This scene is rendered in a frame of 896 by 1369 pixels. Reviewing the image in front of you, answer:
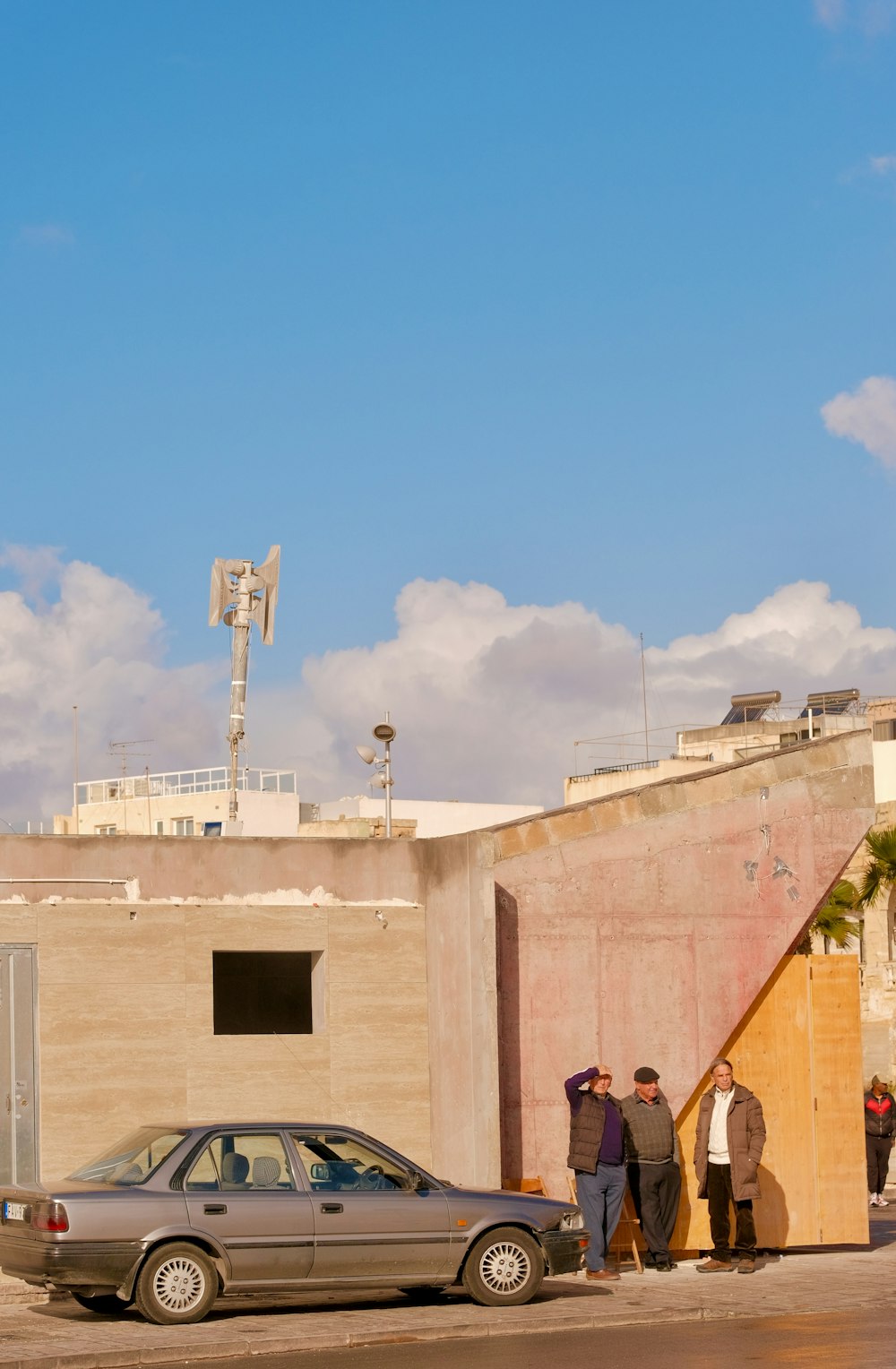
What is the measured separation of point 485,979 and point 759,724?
51929mm

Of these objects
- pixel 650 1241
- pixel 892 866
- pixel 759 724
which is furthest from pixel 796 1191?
pixel 759 724

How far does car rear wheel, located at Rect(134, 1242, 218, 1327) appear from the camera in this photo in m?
12.8

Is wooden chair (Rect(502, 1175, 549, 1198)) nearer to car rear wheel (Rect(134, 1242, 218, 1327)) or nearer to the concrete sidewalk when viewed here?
the concrete sidewalk

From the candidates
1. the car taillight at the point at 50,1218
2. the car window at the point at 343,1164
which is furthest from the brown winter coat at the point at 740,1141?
the car taillight at the point at 50,1218

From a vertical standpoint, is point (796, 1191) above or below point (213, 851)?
below

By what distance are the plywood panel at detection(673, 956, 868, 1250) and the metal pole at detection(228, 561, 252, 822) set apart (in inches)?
249

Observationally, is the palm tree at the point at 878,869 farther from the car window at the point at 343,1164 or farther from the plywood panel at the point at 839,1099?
the car window at the point at 343,1164

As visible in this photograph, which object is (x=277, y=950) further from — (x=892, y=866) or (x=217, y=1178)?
(x=892, y=866)

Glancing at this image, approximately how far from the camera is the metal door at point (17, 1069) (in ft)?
51.8

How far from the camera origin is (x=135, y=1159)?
13.4 metres

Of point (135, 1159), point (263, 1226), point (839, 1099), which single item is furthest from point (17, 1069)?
point (839, 1099)

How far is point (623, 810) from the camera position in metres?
17.8

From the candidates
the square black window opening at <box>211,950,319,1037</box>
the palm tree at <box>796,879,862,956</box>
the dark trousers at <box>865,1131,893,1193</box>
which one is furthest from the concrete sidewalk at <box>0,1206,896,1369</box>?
the palm tree at <box>796,879,862,956</box>

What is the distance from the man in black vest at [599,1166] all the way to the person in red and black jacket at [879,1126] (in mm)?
7544
